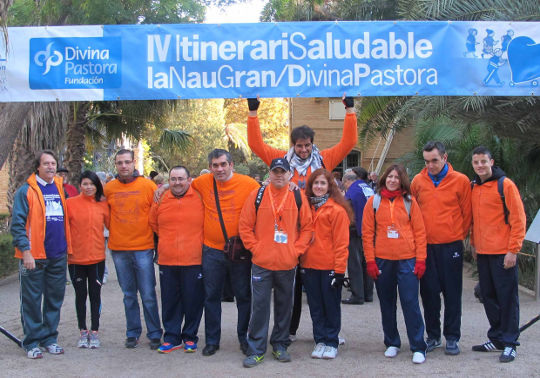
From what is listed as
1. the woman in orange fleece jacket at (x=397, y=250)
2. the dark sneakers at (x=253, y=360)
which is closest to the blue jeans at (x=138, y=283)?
the dark sneakers at (x=253, y=360)

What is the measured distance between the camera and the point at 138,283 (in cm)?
614

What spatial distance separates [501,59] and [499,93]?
14.4 inches

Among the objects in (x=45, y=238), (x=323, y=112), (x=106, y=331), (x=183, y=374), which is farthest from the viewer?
(x=323, y=112)

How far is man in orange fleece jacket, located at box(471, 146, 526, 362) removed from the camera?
549cm

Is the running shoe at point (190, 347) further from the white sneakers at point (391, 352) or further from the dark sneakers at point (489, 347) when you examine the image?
the dark sneakers at point (489, 347)

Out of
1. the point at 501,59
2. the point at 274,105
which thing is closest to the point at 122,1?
the point at 501,59

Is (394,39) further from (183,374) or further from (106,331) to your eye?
(106,331)

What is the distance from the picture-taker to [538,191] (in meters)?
10.0

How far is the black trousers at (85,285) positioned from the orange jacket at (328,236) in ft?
7.38

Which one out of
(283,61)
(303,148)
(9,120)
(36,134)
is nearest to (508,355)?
(303,148)

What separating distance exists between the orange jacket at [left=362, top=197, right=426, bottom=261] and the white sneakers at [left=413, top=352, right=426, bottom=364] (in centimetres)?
90

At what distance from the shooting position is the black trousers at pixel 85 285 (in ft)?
20.0

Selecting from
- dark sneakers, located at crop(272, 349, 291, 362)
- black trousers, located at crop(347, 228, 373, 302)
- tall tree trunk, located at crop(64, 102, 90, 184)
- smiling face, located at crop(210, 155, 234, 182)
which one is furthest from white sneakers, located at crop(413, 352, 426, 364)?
tall tree trunk, located at crop(64, 102, 90, 184)

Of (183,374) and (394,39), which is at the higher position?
(394,39)
